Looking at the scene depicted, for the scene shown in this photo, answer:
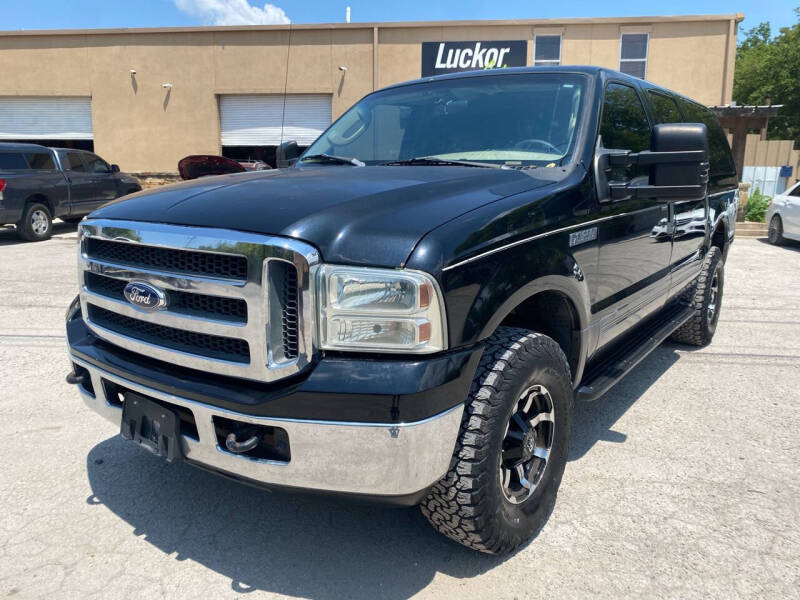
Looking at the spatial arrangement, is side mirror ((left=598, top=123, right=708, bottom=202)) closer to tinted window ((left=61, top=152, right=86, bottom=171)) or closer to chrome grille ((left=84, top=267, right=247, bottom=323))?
chrome grille ((left=84, top=267, right=247, bottom=323))

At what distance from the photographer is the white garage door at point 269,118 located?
19.7 meters

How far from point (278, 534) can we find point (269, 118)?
1889cm

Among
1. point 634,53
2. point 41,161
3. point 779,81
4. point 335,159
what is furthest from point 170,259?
point 779,81

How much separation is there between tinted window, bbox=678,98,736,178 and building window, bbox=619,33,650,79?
47.6ft

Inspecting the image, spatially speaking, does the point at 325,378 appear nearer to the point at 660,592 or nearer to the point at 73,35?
the point at 660,592

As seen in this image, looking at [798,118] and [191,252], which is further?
[798,118]

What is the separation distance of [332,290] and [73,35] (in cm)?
2213

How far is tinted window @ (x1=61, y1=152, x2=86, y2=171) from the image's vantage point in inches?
517

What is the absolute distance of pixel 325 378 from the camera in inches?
76.9

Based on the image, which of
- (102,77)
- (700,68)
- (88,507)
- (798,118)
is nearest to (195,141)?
(102,77)

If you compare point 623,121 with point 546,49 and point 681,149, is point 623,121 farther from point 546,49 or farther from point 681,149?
point 546,49

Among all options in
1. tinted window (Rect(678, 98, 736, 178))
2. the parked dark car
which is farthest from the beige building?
tinted window (Rect(678, 98, 736, 178))

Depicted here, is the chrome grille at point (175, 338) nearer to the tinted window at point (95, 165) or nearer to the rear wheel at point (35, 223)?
the rear wheel at point (35, 223)

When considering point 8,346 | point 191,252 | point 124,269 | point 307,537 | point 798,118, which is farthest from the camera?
point 798,118
